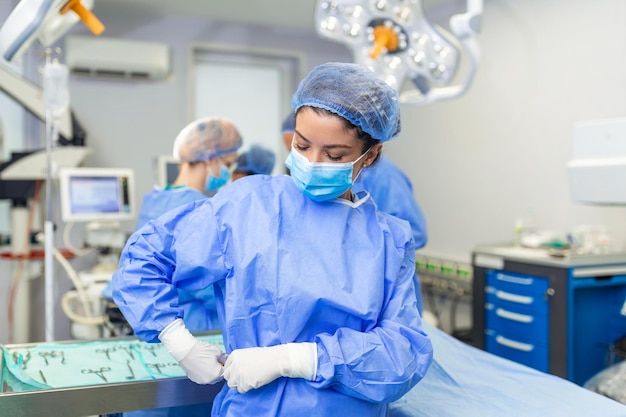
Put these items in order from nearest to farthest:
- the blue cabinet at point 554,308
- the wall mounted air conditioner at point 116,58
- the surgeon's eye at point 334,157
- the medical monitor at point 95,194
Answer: the surgeon's eye at point 334,157 < the blue cabinet at point 554,308 < the medical monitor at point 95,194 < the wall mounted air conditioner at point 116,58

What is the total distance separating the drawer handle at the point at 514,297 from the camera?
3010mm

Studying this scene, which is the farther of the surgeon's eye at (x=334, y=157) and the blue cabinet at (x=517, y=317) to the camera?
the blue cabinet at (x=517, y=317)

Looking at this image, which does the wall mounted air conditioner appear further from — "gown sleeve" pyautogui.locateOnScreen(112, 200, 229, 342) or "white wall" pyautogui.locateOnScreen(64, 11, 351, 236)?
"gown sleeve" pyautogui.locateOnScreen(112, 200, 229, 342)

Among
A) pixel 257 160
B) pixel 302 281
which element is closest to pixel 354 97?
pixel 302 281

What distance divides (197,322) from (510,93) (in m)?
2.69

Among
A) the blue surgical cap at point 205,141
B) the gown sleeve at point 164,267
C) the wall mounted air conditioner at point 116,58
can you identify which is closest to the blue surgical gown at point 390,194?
the blue surgical cap at point 205,141

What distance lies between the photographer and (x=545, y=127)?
355 cm

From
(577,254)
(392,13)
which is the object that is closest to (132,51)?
(392,13)

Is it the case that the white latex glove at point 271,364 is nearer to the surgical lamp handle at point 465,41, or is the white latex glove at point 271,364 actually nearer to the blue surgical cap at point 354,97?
the blue surgical cap at point 354,97

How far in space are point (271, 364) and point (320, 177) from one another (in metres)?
0.36

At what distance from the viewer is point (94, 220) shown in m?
3.20

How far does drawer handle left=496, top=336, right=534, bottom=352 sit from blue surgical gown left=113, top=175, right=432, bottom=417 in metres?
2.02

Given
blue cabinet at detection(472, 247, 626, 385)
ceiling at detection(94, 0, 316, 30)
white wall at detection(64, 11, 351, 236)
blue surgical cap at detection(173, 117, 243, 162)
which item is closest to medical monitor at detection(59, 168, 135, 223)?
white wall at detection(64, 11, 351, 236)

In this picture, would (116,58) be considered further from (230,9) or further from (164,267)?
(164,267)
